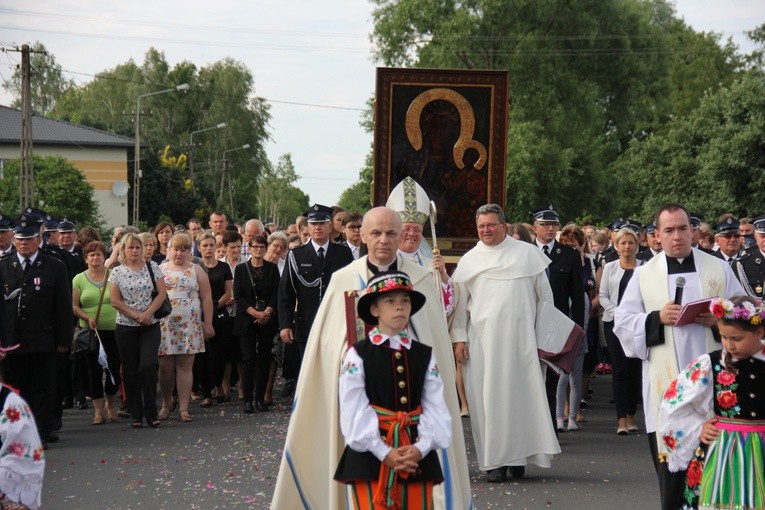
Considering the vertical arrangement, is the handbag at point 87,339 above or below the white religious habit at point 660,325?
below

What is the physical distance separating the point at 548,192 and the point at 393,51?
8466 mm

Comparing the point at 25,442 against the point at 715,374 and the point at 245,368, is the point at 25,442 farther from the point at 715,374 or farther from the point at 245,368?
the point at 245,368

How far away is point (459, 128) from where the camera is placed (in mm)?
17750

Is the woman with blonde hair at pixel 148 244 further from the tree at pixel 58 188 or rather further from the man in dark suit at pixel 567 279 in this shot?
the tree at pixel 58 188

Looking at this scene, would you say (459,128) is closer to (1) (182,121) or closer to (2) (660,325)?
(2) (660,325)

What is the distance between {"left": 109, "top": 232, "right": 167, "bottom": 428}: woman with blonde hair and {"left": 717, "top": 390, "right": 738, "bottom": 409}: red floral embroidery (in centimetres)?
795

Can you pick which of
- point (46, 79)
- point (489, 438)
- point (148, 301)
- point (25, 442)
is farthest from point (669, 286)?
point (46, 79)

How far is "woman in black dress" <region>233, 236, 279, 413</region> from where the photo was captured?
577 inches

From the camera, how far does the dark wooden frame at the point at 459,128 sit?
1766 centimetres

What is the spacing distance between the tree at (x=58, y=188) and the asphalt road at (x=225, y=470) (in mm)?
35756

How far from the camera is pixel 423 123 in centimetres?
1772

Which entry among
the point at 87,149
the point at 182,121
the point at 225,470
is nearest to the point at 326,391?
the point at 225,470

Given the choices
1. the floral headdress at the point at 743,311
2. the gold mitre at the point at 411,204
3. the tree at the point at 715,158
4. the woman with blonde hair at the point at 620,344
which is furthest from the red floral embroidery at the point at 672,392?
the tree at the point at 715,158

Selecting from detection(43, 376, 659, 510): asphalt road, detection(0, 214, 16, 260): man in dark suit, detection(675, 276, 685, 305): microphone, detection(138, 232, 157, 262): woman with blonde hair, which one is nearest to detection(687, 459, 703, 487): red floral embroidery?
detection(675, 276, 685, 305): microphone
